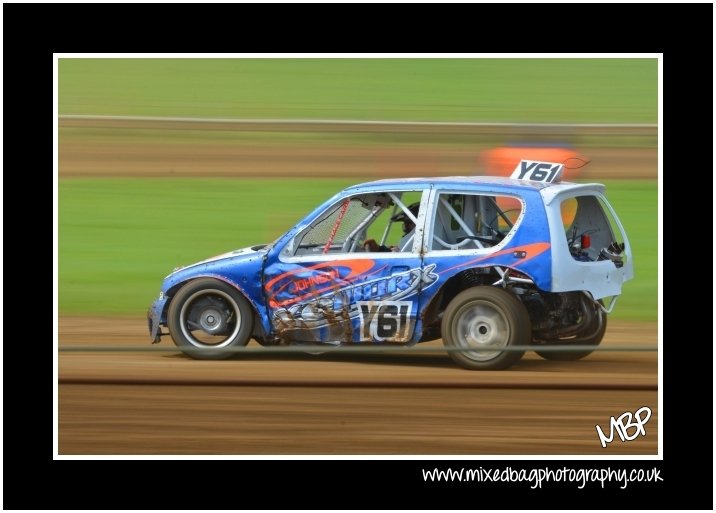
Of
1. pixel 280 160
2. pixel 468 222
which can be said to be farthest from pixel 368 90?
pixel 468 222

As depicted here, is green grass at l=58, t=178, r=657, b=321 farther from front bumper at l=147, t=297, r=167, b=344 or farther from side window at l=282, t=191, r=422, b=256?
side window at l=282, t=191, r=422, b=256

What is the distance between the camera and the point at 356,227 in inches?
400

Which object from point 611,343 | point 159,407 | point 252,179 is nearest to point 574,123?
point 252,179

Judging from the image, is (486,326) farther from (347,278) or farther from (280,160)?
(280,160)

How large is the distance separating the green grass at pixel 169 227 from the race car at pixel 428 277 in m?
2.99

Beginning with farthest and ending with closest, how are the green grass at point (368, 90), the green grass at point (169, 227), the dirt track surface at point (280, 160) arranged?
the green grass at point (368, 90) < the dirt track surface at point (280, 160) < the green grass at point (169, 227)

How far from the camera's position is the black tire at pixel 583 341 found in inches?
406

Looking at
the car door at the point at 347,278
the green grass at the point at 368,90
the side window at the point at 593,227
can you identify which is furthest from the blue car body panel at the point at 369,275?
the green grass at the point at 368,90

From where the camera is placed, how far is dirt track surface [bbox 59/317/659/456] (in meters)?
9.30

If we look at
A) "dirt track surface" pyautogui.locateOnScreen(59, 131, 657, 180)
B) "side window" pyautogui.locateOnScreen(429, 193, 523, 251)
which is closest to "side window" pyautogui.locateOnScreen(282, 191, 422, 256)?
"side window" pyautogui.locateOnScreen(429, 193, 523, 251)

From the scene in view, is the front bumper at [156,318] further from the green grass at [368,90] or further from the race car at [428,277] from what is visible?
the green grass at [368,90]

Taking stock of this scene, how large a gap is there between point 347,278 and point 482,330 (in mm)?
1260

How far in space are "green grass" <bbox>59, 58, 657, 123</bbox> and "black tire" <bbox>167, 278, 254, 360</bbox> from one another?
757 centimetres

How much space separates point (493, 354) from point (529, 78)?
361 inches
